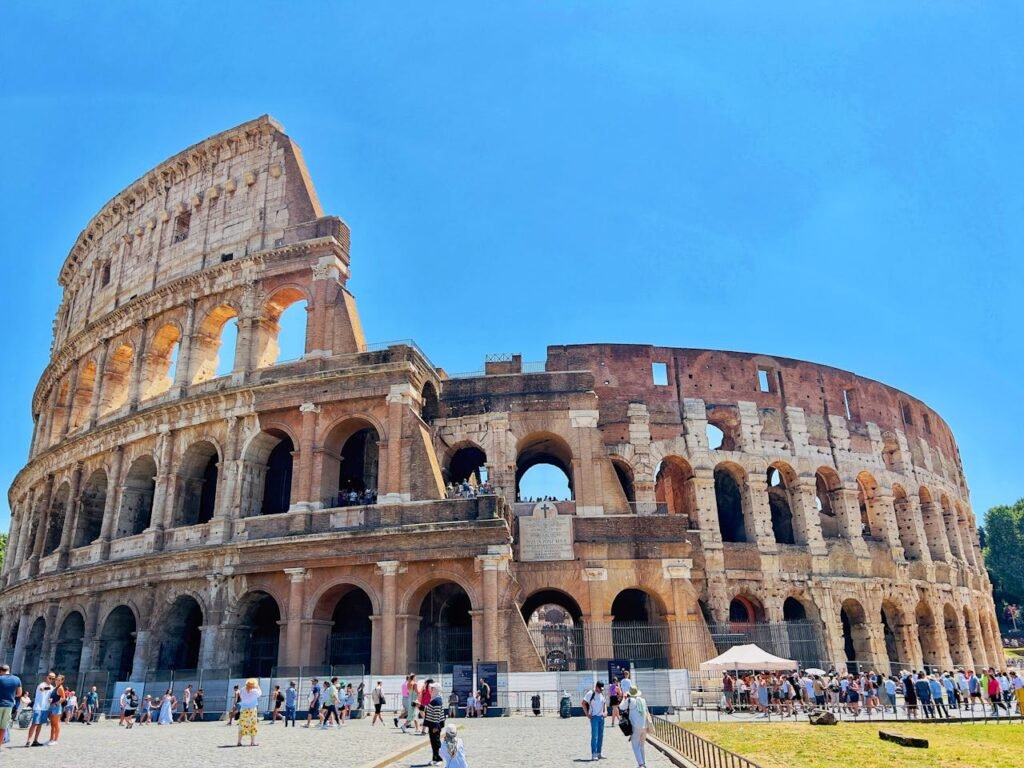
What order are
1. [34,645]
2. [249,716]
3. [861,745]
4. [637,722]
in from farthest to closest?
[34,645] < [249,716] < [861,745] < [637,722]

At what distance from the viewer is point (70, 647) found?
24.4 meters

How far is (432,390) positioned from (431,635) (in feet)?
24.8

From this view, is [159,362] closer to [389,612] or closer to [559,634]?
[389,612]

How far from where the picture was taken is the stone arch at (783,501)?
28.1 metres

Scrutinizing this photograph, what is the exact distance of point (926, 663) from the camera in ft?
97.4

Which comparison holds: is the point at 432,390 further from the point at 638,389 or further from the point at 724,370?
the point at 724,370

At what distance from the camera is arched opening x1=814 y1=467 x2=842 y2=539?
28938 millimetres

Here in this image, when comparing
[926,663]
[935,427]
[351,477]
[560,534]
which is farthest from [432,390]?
[935,427]

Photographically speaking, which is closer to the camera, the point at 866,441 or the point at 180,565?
the point at 180,565

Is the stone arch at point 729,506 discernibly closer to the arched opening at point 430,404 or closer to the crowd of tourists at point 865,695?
the crowd of tourists at point 865,695

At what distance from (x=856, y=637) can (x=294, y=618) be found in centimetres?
1965

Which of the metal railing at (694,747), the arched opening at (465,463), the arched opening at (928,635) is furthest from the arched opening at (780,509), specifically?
the metal railing at (694,747)

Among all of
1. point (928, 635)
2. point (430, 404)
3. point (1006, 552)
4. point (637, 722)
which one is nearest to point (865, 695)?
point (928, 635)

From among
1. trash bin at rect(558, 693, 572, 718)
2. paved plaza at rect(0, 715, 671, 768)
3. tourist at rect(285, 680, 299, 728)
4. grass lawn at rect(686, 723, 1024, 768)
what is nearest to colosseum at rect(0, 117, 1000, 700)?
trash bin at rect(558, 693, 572, 718)
